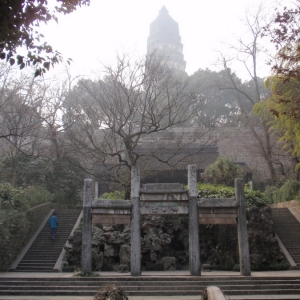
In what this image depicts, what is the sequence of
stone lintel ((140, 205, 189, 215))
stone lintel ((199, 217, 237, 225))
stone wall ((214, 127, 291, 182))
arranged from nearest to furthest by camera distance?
stone lintel ((199, 217, 237, 225)) → stone lintel ((140, 205, 189, 215)) → stone wall ((214, 127, 291, 182))

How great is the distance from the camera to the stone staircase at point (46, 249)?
14.8m

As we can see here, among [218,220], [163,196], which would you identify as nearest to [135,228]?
[163,196]

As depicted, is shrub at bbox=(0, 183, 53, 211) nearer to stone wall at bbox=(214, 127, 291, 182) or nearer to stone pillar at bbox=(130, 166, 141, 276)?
stone pillar at bbox=(130, 166, 141, 276)

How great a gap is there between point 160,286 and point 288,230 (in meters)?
9.25

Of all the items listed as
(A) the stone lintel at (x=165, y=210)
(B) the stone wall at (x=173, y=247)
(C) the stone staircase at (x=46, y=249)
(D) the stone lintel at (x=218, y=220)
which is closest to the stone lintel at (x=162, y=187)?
(A) the stone lintel at (x=165, y=210)

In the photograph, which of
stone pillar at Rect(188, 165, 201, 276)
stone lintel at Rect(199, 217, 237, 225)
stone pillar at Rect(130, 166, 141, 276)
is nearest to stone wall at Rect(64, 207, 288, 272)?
stone pillar at Rect(130, 166, 141, 276)

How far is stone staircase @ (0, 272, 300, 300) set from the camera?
32.8ft

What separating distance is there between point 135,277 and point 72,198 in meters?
13.4

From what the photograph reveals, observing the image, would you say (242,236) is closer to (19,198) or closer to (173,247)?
(173,247)

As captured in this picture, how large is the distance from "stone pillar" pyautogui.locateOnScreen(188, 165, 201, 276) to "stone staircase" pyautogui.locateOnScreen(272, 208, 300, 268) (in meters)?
5.05

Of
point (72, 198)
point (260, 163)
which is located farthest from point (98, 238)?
point (260, 163)

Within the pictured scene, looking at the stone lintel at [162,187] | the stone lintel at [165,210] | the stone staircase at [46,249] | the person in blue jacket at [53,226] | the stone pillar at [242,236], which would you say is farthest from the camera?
the person in blue jacket at [53,226]

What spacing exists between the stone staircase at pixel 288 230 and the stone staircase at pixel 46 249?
966 cm

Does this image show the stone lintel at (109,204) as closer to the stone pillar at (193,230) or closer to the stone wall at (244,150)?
the stone pillar at (193,230)
